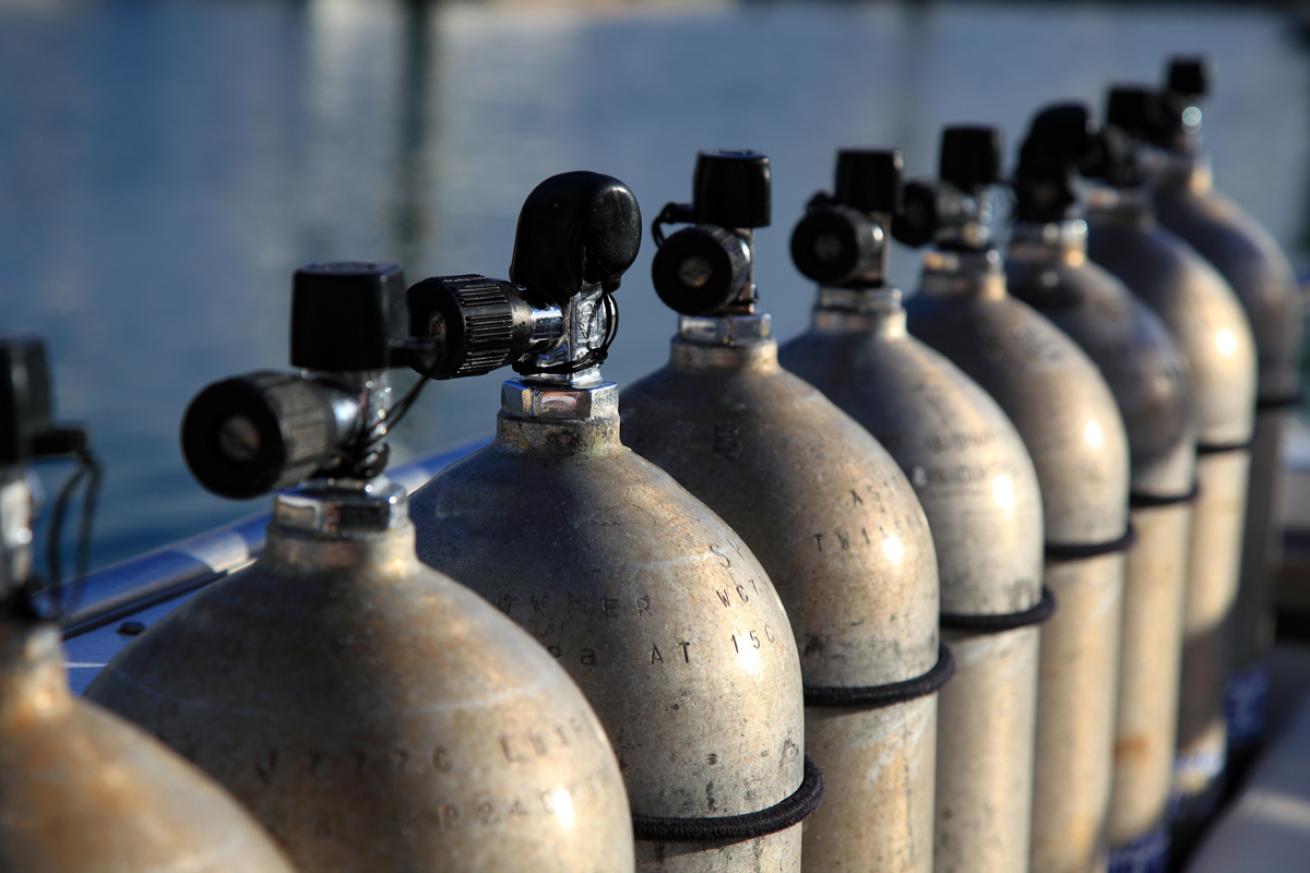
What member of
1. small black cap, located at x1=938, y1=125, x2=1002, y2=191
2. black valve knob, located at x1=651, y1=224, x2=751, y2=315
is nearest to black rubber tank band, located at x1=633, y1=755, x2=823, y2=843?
black valve knob, located at x1=651, y1=224, x2=751, y2=315

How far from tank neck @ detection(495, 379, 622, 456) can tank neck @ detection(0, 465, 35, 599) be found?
23.9 inches

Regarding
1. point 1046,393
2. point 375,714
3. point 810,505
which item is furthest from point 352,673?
point 1046,393

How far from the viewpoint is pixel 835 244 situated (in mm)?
2014

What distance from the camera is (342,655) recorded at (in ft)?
3.46

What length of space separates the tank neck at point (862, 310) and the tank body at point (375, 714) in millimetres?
985

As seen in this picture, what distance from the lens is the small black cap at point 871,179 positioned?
2.06 metres

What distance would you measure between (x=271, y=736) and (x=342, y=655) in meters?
0.06

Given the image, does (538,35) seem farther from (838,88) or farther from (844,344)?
(844,344)

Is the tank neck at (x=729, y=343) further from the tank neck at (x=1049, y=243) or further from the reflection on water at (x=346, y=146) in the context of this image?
the reflection on water at (x=346, y=146)

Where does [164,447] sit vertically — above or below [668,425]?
below

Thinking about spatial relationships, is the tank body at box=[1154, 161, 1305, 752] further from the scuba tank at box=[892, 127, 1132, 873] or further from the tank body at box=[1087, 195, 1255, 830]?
the scuba tank at box=[892, 127, 1132, 873]

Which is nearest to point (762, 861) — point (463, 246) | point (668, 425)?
point (668, 425)

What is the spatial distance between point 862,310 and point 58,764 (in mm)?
1326

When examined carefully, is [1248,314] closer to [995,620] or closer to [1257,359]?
[1257,359]
